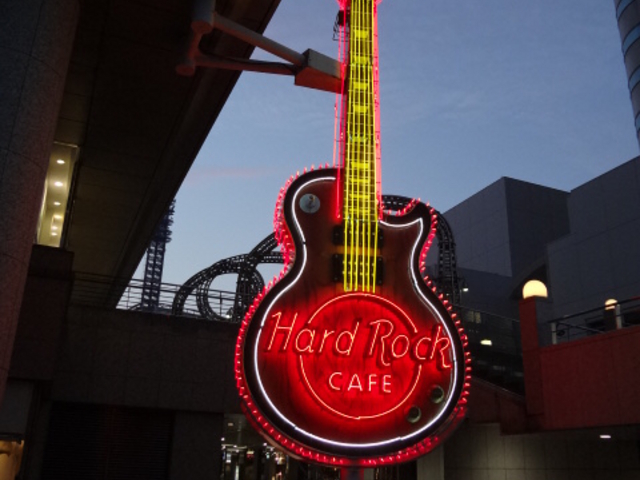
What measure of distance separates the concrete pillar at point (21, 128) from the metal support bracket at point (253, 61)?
2.48 metres

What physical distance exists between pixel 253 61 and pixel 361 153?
8.33 ft

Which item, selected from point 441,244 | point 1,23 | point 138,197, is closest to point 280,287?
point 1,23

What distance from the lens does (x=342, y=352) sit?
10.9 metres

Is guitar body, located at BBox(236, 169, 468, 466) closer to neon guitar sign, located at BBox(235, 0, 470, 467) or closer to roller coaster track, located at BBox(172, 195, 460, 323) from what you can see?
neon guitar sign, located at BBox(235, 0, 470, 467)

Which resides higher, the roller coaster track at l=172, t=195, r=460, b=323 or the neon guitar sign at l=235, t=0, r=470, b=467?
the roller coaster track at l=172, t=195, r=460, b=323

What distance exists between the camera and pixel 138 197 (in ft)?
66.3

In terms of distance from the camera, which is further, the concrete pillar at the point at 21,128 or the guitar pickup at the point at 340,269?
the guitar pickup at the point at 340,269

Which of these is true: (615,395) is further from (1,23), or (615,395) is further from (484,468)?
(1,23)

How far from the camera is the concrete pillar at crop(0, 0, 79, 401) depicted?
26.3ft

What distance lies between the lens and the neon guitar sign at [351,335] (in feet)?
34.5

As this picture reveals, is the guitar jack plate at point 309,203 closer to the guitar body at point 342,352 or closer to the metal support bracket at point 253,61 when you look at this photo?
the guitar body at point 342,352

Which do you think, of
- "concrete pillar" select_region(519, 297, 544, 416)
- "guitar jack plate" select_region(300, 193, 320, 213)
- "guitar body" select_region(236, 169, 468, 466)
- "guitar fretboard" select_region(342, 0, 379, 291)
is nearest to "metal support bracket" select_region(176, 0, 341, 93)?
"guitar fretboard" select_region(342, 0, 379, 291)

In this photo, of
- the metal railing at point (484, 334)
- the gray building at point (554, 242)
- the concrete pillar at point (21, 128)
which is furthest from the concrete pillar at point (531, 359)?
the gray building at point (554, 242)

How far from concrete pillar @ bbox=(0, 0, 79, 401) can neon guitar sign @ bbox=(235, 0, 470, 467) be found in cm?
360
